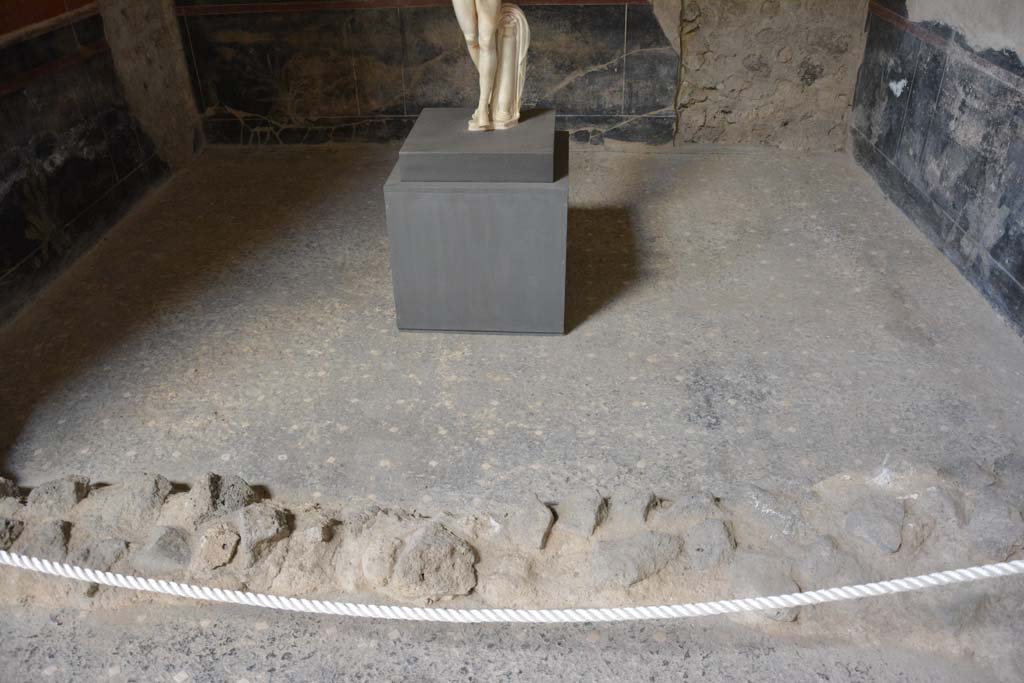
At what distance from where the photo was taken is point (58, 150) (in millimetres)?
3998

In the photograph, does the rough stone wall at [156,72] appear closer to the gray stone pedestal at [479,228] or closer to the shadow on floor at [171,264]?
the shadow on floor at [171,264]

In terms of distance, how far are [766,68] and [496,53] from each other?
2629mm

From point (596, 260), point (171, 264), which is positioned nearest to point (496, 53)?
point (596, 260)

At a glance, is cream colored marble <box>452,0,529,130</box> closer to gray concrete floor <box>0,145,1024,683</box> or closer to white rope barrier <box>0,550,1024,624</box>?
gray concrete floor <box>0,145,1024,683</box>

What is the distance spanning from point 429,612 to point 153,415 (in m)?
1.57

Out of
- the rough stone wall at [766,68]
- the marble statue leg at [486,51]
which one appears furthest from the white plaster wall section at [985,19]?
the marble statue leg at [486,51]

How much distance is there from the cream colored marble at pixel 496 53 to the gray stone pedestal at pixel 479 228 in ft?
0.28

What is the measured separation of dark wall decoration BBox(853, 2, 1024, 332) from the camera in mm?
3441

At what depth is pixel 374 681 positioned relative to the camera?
6.82ft

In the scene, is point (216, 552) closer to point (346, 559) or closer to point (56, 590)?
point (346, 559)

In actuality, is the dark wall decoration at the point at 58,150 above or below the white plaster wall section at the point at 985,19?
below

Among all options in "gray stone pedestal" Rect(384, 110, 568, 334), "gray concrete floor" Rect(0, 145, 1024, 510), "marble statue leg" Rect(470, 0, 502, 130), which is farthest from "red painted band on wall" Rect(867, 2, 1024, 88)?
"marble statue leg" Rect(470, 0, 502, 130)

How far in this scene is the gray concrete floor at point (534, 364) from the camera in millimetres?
2711

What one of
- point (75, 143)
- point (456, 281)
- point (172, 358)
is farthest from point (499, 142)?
point (75, 143)
